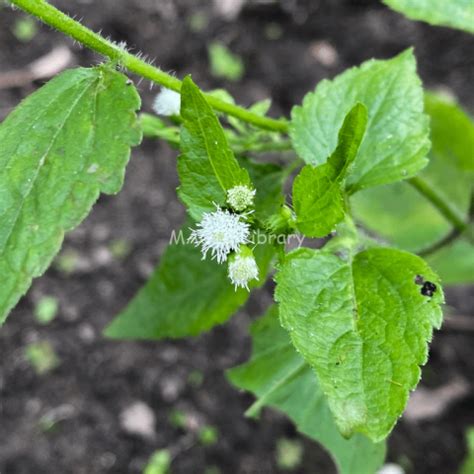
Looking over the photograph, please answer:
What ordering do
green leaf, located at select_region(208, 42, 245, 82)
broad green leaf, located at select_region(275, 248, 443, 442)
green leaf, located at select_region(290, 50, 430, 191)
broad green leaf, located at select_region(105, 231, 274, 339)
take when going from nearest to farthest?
broad green leaf, located at select_region(275, 248, 443, 442) < green leaf, located at select_region(290, 50, 430, 191) < broad green leaf, located at select_region(105, 231, 274, 339) < green leaf, located at select_region(208, 42, 245, 82)

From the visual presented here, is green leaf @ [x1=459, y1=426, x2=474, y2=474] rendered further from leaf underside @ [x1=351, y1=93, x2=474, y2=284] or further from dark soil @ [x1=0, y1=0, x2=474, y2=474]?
leaf underside @ [x1=351, y1=93, x2=474, y2=284]

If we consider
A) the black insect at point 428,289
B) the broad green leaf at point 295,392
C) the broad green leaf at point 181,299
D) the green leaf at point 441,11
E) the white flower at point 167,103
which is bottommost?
the broad green leaf at point 295,392

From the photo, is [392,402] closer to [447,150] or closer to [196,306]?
[196,306]

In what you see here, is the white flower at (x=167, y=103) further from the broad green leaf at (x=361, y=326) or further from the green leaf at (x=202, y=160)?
the broad green leaf at (x=361, y=326)

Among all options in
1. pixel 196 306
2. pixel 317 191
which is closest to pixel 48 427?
pixel 196 306

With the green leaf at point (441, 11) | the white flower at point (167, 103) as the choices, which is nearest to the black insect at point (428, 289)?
the white flower at point (167, 103)

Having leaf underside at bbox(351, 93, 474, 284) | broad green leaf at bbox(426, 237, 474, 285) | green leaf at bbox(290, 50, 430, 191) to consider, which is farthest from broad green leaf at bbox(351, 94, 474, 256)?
green leaf at bbox(290, 50, 430, 191)

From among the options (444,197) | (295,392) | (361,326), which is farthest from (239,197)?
(444,197)
